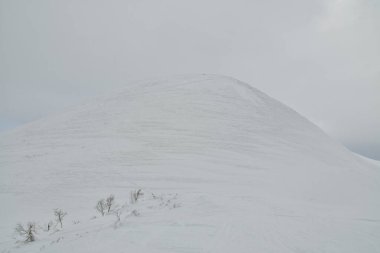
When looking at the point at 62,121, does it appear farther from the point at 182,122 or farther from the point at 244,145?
the point at 244,145

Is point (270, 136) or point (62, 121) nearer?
point (270, 136)

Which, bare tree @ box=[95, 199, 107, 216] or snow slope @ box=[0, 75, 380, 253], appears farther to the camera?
bare tree @ box=[95, 199, 107, 216]

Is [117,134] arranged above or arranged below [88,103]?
below

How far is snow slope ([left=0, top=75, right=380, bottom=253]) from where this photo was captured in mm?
4789

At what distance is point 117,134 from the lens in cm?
1397

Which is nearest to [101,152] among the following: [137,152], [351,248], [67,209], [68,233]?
[137,152]

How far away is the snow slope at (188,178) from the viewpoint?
4.79 meters

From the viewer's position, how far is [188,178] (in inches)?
391

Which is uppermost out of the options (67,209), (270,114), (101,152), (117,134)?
(270,114)

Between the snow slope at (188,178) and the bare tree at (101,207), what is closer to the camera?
the snow slope at (188,178)

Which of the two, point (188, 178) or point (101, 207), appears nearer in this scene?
point (101, 207)

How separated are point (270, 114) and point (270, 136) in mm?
3455

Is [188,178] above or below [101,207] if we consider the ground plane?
above

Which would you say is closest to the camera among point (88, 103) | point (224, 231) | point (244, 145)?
point (224, 231)
